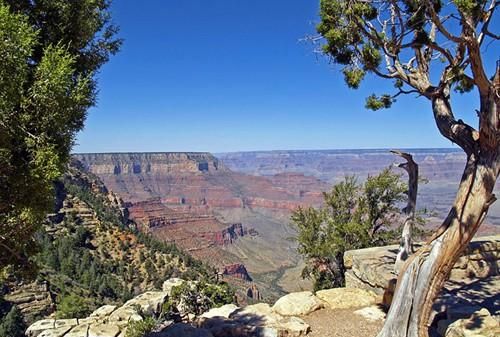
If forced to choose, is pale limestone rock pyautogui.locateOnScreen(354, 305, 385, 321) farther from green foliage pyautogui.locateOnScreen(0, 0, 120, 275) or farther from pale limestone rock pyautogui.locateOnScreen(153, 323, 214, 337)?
green foliage pyautogui.locateOnScreen(0, 0, 120, 275)

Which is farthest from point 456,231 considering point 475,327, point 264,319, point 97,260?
point 97,260

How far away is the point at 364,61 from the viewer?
8891 mm

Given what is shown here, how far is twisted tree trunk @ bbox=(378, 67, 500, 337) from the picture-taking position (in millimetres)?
6871

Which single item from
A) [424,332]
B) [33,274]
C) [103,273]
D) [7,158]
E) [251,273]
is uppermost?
[7,158]

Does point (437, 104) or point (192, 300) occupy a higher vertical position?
point (437, 104)

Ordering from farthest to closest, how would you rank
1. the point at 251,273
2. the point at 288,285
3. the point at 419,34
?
the point at 251,273
the point at 288,285
the point at 419,34

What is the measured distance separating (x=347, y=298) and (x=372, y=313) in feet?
4.58

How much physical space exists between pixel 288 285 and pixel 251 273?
→ 3788 centimetres

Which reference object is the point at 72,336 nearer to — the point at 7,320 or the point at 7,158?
the point at 7,158

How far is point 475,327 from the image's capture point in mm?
7395

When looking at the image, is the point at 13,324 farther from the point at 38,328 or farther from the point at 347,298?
the point at 347,298

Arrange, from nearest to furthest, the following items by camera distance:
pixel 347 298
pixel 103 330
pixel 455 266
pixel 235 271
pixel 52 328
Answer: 1. pixel 347 298
2. pixel 455 266
3. pixel 103 330
4. pixel 52 328
5. pixel 235 271

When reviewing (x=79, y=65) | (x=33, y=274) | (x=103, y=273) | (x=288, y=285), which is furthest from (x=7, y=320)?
(x=288, y=285)

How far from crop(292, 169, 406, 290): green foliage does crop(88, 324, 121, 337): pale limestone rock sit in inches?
411
